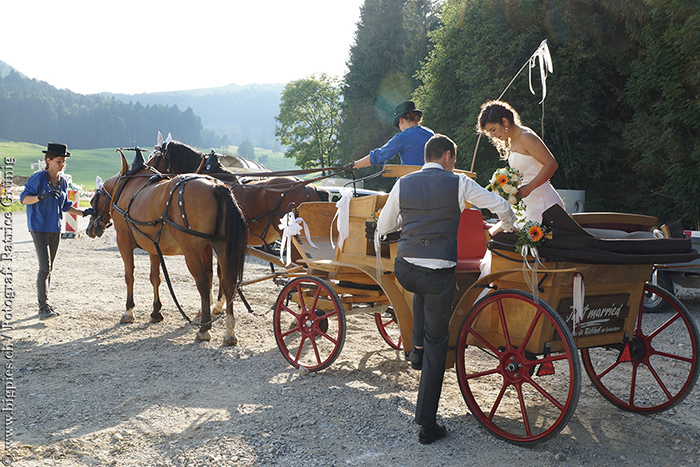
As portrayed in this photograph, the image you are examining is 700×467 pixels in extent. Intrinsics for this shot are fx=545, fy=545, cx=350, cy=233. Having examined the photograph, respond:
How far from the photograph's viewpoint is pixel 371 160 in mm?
5125

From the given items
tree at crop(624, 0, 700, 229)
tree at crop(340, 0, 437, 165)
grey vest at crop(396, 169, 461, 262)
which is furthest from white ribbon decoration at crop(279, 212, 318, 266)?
tree at crop(340, 0, 437, 165)

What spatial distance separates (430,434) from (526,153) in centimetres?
199

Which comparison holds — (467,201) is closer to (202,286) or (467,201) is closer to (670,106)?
(202,286)

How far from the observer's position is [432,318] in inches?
138

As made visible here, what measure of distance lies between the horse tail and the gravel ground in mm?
790

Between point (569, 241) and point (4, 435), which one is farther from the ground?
point (569, 241)

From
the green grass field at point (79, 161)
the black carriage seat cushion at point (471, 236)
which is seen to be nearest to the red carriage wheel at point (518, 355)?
the black carriage seat cushion at point (471, 236)

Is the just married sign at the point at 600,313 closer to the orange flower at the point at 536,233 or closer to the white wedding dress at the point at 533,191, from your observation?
the orange flower at the point at 536,233

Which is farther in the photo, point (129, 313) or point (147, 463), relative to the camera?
point (129, 313)

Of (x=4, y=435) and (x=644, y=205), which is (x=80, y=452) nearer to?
(x=4, y=435)

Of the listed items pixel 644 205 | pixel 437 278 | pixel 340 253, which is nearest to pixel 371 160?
pixel 340 253

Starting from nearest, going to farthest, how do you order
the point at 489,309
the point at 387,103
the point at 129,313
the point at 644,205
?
the point at 489,309
the point at 129,313
the point at 644,205
the point at 387,103

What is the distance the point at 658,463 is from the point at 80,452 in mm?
3522

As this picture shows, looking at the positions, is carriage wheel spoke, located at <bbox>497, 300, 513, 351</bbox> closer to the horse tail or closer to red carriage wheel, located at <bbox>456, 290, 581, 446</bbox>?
red carriage wheel, located at <bbox>456, 290, 581, 446</bbox>
